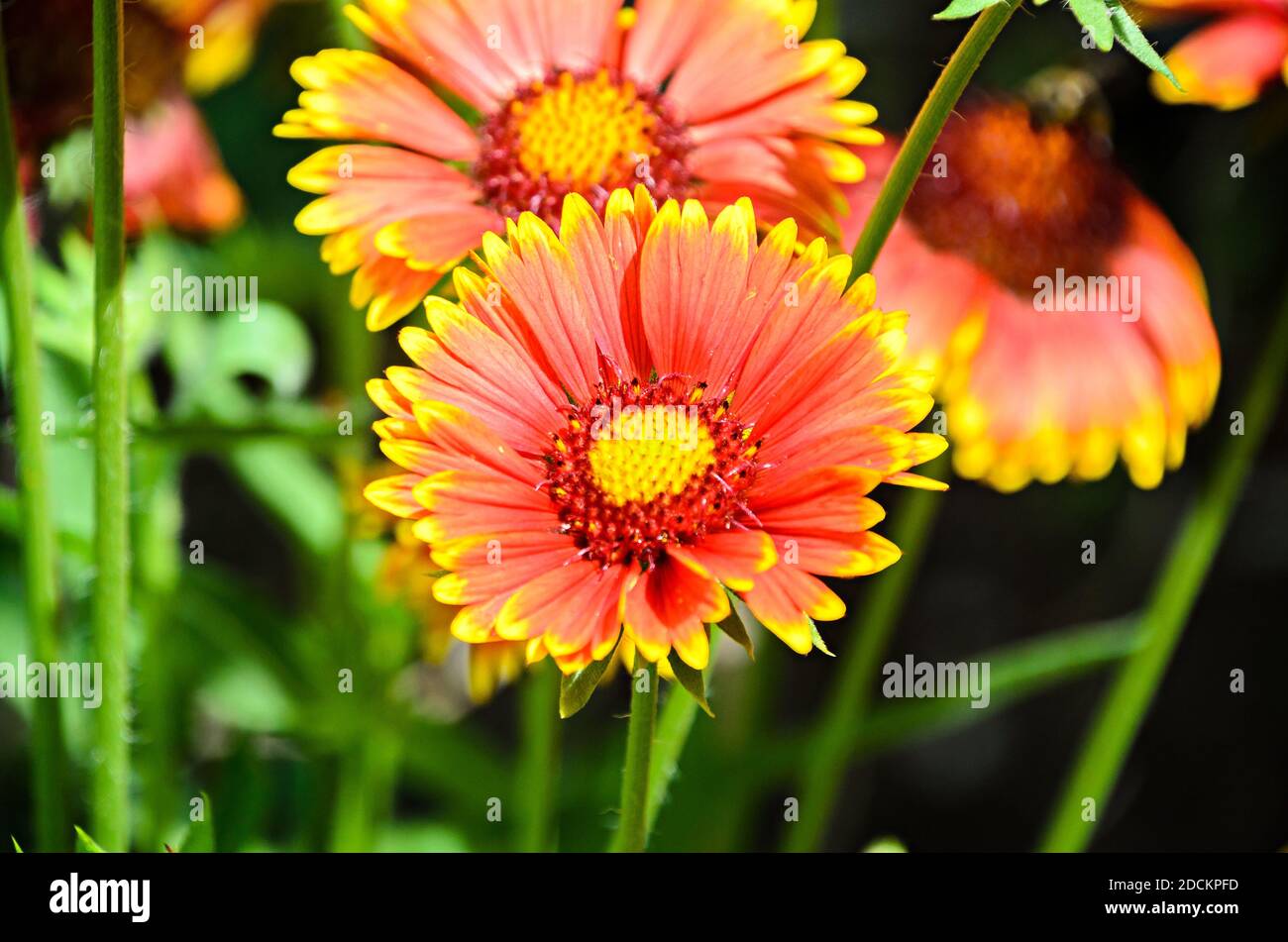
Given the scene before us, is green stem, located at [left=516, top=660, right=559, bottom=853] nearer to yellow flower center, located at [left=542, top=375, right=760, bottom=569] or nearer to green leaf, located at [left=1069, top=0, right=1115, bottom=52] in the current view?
yellow flower center, located at [left=542, top=375, right=760, bottom=569]

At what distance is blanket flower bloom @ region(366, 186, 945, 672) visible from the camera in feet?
1.37

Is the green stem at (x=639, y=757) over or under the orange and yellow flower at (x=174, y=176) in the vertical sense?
under

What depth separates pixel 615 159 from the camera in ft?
1.81

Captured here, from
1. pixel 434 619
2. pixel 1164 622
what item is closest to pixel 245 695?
pixel 434 619

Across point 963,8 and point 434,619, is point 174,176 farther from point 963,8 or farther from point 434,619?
point 963,8

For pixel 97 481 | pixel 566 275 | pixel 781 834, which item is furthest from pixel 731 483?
pixel 781 834

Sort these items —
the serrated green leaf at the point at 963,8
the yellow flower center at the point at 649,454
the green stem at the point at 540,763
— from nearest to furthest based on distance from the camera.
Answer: the serrated green leaf at the point at 963,8 < the yellow flower center at the point at 649,454 < the green stem at the point at 540,763

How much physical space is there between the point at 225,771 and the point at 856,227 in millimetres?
401

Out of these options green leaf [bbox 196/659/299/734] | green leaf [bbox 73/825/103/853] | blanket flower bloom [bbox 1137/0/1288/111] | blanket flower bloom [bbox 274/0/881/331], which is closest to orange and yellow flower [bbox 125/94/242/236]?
green leaf [bbox 196/659/299/734]

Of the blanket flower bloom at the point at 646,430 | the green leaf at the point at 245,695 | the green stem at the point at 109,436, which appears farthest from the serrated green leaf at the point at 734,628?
the green leaf at the point at 245,695

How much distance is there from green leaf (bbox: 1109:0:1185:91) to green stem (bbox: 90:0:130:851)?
0.31m

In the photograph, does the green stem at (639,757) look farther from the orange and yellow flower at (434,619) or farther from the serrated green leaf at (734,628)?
the orange and yellow flower at (434,619)

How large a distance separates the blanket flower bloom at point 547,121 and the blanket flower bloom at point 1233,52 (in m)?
0.22

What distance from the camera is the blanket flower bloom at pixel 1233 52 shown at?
0.66 m
